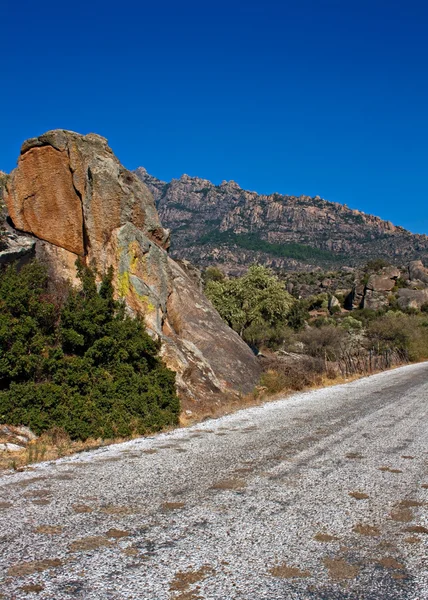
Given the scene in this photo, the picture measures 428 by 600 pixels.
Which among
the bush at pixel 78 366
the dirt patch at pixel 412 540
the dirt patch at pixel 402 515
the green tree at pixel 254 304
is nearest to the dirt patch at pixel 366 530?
the dirt patch at pixel 412 540

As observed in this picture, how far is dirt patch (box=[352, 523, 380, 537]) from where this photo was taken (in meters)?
4.65

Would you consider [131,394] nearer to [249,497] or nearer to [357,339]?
[249,497]

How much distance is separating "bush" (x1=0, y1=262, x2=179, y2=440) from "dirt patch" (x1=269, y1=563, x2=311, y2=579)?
220 inches

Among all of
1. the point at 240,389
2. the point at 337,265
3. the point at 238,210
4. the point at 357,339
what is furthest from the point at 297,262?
the point at 240,389

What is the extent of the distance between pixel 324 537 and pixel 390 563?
673 mm

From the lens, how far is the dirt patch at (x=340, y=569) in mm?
3754

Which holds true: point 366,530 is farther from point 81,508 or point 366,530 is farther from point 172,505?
point 81,508

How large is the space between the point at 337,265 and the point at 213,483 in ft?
401

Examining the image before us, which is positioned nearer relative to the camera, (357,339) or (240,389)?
(240,389)

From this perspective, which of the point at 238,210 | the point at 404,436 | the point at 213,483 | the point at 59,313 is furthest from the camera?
the point at 238,210

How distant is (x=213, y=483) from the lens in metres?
6.12

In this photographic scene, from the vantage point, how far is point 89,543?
4223 mm

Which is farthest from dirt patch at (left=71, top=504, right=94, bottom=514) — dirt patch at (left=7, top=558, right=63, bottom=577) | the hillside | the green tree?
the hillside

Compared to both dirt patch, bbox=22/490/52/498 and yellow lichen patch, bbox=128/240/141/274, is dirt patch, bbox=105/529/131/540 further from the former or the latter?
yellow lichen patch, bbox=128/240/141/274
